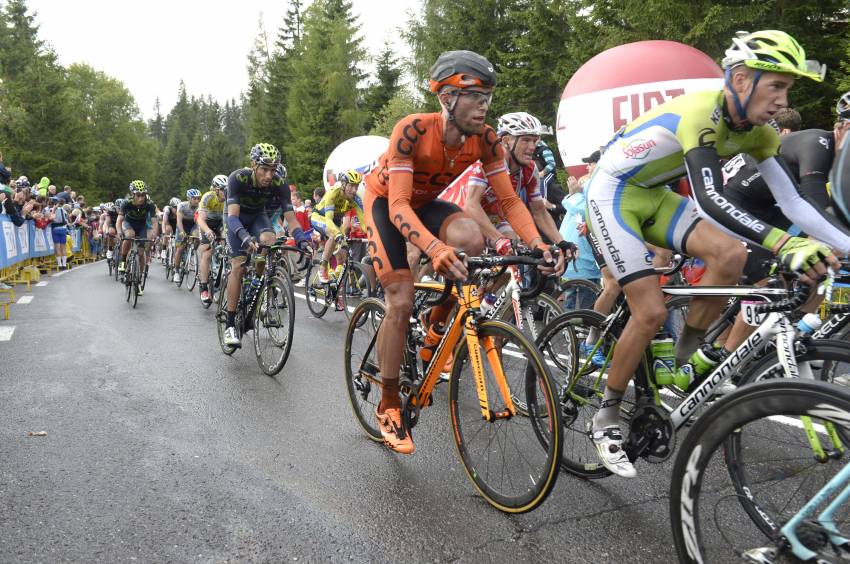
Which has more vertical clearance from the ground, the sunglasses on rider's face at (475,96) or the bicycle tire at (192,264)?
the sunglasses on rider's face at (475,96)

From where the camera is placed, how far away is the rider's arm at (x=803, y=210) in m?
2.90

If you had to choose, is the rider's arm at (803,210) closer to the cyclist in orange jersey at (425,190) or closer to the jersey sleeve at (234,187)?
the cyclist in orange jersey at (425,190)

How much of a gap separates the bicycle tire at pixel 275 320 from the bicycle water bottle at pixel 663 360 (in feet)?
11.3

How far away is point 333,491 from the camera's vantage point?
11.5 feet

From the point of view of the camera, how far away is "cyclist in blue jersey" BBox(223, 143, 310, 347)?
677 centimetres

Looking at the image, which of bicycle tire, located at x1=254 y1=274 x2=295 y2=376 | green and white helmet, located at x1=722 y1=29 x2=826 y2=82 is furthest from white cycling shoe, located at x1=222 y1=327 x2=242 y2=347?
green and white helmet, located at x1=722 y1=29 x2=826 y2=82

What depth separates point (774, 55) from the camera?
2.84m

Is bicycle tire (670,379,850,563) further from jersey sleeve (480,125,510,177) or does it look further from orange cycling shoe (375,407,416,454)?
jersey sleeve (480,125,510,177)

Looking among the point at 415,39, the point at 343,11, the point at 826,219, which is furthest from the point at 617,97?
the point at 343,11

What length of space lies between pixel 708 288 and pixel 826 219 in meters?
0.56

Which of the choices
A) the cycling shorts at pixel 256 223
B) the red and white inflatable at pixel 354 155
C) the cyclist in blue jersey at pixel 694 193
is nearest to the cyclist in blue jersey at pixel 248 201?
the cycling shorts at pixel 256 223

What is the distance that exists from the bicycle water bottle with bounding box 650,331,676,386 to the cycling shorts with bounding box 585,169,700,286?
34 cm

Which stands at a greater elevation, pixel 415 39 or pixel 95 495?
pixel 415 39

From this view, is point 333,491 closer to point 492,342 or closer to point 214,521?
point 214,521
